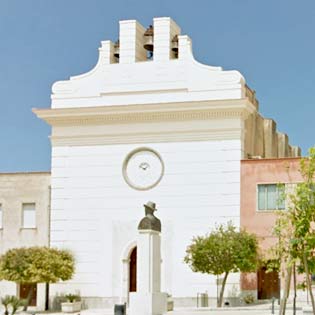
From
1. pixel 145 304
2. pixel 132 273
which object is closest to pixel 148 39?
pixel 132 273

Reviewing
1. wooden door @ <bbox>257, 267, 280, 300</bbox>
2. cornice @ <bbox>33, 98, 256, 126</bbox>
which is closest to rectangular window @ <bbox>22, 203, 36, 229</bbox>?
cornice @ <bbox>33, 98, 256, 126</bbox>

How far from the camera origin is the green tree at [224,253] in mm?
43188

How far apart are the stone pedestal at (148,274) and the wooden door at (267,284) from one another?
1270 centimetres

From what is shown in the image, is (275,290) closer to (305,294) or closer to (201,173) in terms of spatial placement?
(305,294)

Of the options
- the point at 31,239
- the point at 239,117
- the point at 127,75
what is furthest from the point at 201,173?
the point at 31,239

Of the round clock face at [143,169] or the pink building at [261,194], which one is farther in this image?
the round clock face at [143,169]

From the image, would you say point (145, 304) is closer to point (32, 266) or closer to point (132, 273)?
point (32, 266)

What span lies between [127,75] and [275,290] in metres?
13.6

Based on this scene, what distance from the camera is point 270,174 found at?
45969 mm

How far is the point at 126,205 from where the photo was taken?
4856 centimetres

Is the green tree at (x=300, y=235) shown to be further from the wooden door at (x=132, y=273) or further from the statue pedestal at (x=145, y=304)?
the wooden door at (x=132, y=273)

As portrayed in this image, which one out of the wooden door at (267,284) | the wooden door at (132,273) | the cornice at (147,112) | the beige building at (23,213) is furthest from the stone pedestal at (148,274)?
the beige building at (23,213)

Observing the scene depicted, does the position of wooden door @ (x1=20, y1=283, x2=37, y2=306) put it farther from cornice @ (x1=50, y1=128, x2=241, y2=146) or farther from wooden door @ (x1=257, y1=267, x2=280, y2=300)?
wooden door @ (x1=257, y1=267, x2=280, y2=300)

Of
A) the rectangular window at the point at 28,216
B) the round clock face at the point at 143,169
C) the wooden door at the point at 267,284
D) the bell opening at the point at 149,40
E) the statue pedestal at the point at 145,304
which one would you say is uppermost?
the bell opening at the point at 149,40
